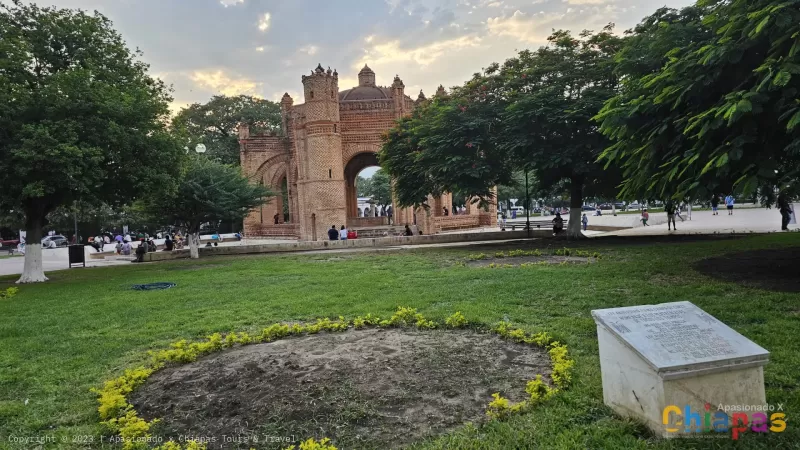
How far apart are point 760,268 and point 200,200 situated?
18014mm

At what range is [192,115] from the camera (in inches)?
1863

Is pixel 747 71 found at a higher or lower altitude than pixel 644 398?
higher

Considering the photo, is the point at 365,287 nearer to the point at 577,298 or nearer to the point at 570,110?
the point at 577,298

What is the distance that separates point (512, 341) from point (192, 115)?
159 feet

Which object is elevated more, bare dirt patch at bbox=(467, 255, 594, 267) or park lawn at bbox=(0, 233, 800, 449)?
bare dirt patch at bbox=(467, 255, 594, 267)

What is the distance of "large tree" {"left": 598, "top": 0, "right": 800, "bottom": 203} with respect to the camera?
5773 millimetres

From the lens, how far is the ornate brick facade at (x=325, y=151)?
2972 cm

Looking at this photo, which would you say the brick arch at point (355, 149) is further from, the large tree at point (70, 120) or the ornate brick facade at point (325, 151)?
the large tree at point (70, 120)

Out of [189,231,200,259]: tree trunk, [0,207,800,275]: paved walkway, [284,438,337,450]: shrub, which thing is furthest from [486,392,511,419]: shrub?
[189,231,200,259]: tree trunk

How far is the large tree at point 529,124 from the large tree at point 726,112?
588 cm

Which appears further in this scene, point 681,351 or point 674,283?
point 674,283

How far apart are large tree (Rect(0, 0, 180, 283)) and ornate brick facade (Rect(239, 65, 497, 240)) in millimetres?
14229

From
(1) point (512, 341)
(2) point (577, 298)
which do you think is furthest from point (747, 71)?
(1) point (512, 341)

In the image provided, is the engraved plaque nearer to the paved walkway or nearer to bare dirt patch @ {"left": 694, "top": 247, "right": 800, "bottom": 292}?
bare dirt patch @ {"left": 694, "top": 247, "right": 800, "bottom": 292}
